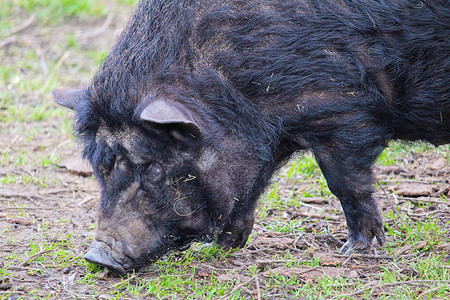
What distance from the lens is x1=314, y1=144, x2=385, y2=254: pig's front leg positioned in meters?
4.66

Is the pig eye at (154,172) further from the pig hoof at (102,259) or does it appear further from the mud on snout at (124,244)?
the pig hoof at (102,259)

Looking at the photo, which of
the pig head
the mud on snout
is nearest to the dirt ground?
the mud on snout

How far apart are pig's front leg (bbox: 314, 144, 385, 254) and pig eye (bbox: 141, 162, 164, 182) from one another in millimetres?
1119

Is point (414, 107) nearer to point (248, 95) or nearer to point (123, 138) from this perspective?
point (248, 95)

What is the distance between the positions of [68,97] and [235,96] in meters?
1.40

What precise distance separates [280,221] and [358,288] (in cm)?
150

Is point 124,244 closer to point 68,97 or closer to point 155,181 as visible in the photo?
point 155,181

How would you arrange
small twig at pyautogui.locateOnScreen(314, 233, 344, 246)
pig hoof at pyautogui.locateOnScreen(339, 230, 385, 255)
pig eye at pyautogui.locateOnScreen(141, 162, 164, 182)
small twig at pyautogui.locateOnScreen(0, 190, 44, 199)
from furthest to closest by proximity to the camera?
small twig at pyautogui.locateOnScreen(0, 190, 44, 199) → small twig at pyautogui.locateOnScreen(314, 233, 344, 246) → pig hoof at pyautogui.locateOnScreen(339, 230, 385, 255) → pig eye at pyautogui.locateOnScreen(141, 162, 164, 182)

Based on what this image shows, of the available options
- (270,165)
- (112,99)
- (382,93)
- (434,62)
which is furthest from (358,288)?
(112,99)

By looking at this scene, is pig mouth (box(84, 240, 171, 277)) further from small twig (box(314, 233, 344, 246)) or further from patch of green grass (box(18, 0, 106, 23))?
patch of green grass (box(18, 0, 106, 23))

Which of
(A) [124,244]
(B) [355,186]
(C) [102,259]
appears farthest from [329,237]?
(C) [102,259]

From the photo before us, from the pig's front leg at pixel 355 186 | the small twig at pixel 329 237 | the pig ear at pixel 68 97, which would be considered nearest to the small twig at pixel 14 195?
the pig ear at pixel 68 97

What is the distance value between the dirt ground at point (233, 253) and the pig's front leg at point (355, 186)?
145mm

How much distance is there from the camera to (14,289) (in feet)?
13.9
